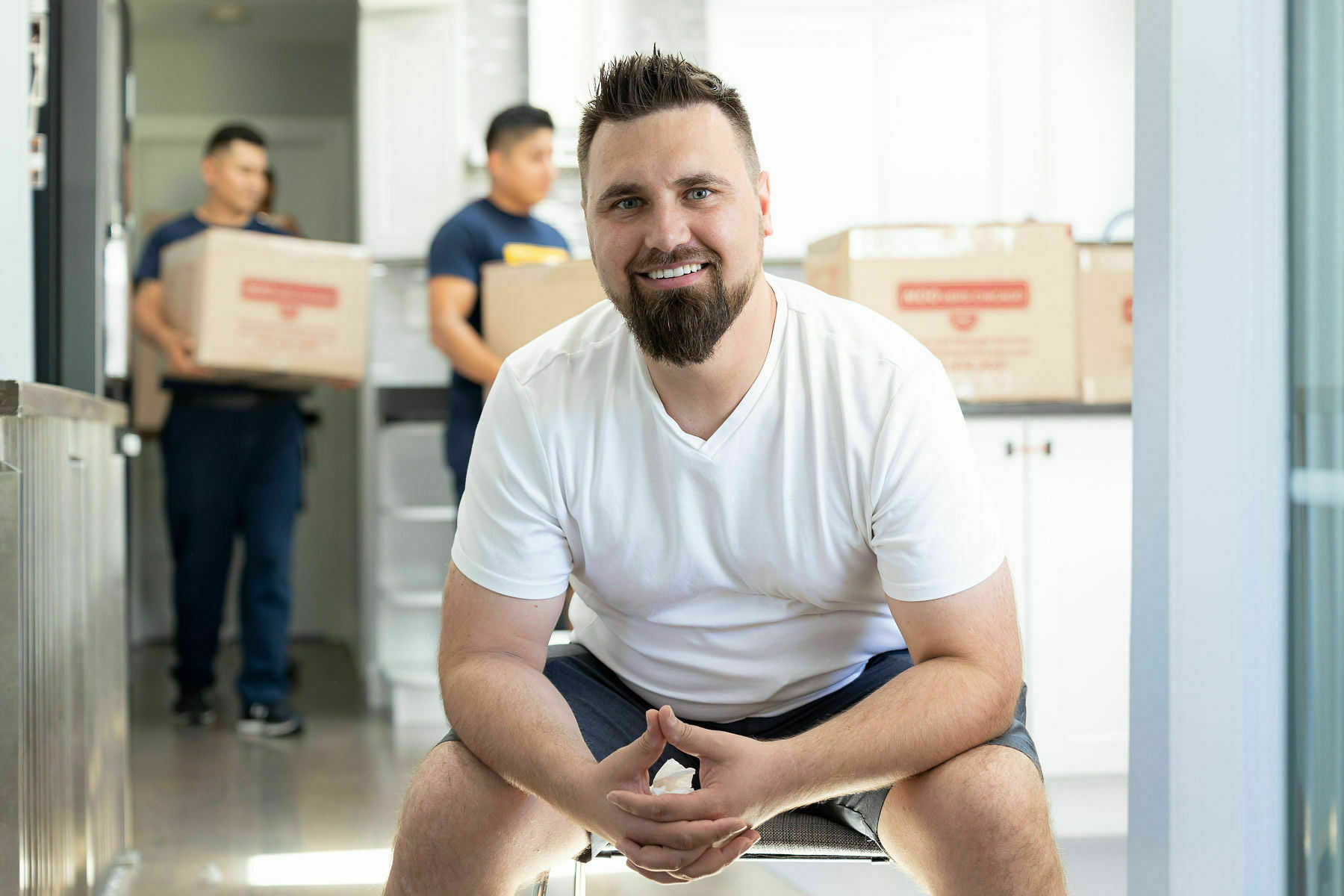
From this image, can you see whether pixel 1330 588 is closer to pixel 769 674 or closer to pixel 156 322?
pixel 769 674

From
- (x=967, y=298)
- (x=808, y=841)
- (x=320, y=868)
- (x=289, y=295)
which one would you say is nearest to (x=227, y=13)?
(x=289, y=295)

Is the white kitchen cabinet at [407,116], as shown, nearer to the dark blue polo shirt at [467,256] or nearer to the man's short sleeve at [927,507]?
the dark blue polo shirt at [467,256]

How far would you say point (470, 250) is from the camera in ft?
10.2

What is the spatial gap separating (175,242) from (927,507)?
2.83m

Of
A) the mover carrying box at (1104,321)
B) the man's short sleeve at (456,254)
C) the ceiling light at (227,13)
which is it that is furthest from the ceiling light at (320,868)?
the ceiling light at (227,13)

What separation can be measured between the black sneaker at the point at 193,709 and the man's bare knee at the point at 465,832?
2.58 metres

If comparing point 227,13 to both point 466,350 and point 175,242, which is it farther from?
point 466,350

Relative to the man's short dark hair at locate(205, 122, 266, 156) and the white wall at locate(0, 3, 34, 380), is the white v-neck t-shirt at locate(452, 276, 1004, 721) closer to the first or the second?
the white wall at locate(0, 3, 34, 380)

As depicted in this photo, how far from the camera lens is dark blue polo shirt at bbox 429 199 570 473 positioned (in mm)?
3111

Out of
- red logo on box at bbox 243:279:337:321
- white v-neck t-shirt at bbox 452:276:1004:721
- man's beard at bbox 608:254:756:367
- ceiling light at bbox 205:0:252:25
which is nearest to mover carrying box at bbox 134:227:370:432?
red logo on box at bbox 243:279:337:321

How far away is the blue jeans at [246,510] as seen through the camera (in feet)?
11.3

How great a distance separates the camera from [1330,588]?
114 cm

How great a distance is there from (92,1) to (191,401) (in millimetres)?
1457

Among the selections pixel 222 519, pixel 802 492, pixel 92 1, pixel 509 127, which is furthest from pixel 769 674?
pixel 222 519
